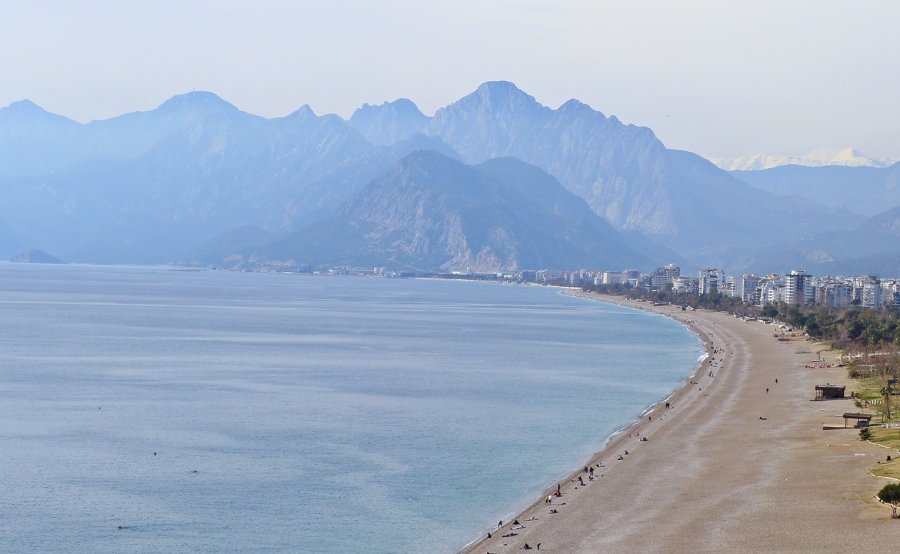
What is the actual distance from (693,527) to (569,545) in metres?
4.31

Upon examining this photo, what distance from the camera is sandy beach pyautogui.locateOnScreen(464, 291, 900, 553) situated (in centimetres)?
3675

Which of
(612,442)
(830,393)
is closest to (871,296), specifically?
(830,393)

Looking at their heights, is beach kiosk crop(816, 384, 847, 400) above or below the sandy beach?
above

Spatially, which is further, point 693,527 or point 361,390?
point 361,390

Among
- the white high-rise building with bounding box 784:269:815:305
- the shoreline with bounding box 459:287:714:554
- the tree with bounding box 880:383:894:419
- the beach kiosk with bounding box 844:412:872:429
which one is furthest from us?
the white high-rise building with bounding box 784:269:815:305

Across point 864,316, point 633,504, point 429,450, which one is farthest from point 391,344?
point 633,504

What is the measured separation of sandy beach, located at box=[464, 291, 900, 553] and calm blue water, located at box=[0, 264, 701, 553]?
79.5 inches

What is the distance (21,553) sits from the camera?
3616 cm

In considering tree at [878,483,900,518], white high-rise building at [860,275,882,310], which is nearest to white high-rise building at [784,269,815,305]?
white high-rise building at [860,275,882,310]

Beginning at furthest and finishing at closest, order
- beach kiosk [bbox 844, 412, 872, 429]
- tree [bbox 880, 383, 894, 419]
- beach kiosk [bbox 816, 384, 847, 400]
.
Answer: beach kiosk [bbox 816, 384, 847, 400] → tree [bbox 880, 383, 894, 419] → beach kiosk [bbox 844, 412, 872, 429]

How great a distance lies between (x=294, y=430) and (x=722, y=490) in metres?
21.5

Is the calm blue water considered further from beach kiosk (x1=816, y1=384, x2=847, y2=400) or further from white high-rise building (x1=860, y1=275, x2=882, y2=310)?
white high-rise building (x1=860, y1=275, x2=882, y2=310)

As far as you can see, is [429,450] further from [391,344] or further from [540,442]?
[391,344]

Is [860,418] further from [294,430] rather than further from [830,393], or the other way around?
[294,430]
